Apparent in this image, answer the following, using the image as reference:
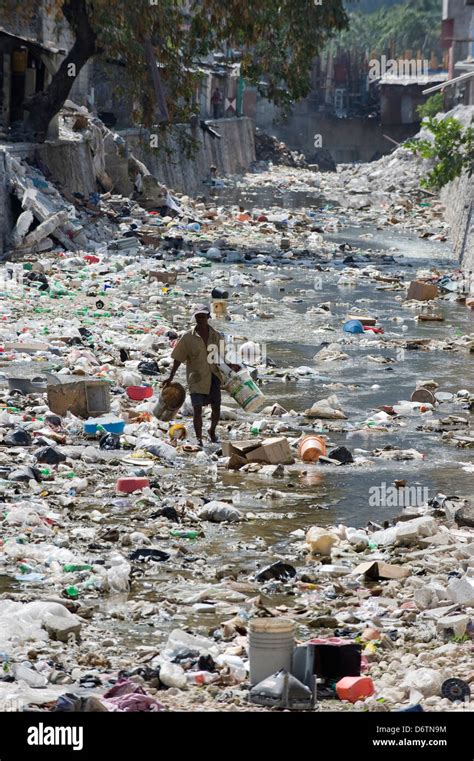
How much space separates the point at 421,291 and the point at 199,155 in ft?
90.7

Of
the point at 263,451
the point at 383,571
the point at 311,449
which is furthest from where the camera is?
the point at 311,449

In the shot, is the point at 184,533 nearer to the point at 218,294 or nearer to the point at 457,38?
the point at 218,294

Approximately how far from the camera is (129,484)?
30.0 ft

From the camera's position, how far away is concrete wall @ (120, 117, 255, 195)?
3783cm

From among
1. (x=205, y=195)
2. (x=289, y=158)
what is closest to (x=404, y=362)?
(x=205, y=195)

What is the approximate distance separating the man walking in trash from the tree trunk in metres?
16.5

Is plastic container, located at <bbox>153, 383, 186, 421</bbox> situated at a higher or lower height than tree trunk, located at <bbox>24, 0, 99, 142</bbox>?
lower

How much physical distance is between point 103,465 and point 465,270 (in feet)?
48.6

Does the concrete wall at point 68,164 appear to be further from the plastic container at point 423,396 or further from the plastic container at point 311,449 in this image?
the plastic container at point 311,449

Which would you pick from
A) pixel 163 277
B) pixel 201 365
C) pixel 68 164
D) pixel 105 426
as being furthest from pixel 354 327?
pixel 68 164

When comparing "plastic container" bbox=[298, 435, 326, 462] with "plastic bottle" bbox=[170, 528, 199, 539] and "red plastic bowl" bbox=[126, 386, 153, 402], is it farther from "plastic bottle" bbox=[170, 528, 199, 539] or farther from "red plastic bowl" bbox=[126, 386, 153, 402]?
"plastic bottle" bbox=[170, 528, 199, 539]

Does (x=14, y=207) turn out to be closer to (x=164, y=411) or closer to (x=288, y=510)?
(x=164, y=411)

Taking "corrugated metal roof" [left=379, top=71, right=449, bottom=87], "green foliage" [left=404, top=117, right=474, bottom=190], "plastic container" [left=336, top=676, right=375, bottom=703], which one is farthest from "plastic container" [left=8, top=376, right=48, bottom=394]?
"corrugated metal roof" [left=379, top=71, right=449, bottom=87]

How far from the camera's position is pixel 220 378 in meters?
10.8
